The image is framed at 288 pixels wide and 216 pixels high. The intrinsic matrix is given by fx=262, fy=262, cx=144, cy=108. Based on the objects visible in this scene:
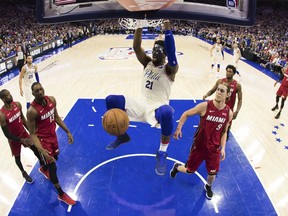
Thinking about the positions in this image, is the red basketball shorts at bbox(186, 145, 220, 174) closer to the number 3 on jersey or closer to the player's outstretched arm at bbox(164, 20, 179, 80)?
the number 3 on jersey

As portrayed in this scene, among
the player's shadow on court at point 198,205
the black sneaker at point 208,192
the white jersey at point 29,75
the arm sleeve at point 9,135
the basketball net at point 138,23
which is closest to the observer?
the basketball net at point 138,23

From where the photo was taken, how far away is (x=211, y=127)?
3.83m

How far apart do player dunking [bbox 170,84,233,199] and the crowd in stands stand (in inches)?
323

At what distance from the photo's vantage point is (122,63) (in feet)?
45.0

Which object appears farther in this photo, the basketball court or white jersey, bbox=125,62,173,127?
the basketball court

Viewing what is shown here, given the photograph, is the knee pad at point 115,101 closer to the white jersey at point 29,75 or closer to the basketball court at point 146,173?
the basketball court at point 146,173

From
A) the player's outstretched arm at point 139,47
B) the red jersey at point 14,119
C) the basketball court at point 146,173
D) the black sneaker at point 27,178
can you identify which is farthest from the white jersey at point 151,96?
the black sneaker at point 27,178

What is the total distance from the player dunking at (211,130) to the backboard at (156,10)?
95cm

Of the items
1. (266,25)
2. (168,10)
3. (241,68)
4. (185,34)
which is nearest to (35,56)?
(241,68)

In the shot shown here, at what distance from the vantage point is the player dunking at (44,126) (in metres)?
3.75

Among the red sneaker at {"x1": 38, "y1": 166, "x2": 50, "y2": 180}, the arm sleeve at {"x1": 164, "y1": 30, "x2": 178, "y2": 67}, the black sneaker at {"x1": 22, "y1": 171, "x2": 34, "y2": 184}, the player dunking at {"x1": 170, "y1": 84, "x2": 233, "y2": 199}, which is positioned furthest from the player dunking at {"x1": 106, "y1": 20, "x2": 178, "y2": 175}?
the black sneaker at {"x1": 22, "y1": 171, "x2": 34, "y2": 184}

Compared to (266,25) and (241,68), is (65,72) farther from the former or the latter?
(266,25)

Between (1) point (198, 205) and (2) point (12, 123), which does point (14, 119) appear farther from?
(1) point (198, 205)

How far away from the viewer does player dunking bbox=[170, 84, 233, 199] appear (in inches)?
146
